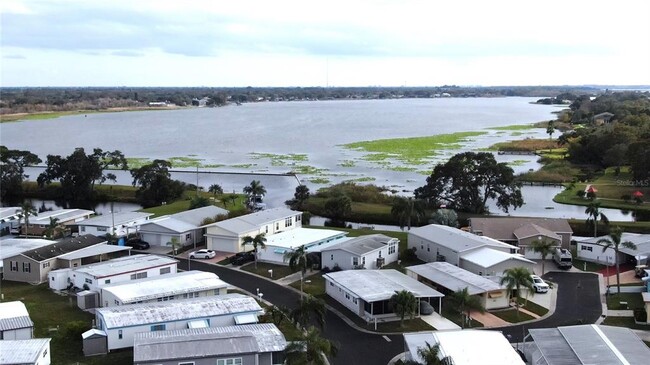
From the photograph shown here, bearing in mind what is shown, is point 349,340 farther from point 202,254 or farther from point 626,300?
point 202,254

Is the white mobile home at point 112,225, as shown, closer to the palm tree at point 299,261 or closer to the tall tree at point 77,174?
the palm tree at point 299,261

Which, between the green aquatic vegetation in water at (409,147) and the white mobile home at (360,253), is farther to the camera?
the green aquatic vegetation in water at (409,147)

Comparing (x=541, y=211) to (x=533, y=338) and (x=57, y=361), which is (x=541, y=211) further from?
(x=57, y=361)

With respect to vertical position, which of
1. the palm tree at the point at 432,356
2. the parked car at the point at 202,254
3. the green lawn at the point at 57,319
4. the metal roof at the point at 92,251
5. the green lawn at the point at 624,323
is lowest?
the green lawn at the point at 57,319

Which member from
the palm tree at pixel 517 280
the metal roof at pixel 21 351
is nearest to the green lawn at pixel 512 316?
the palm tree at pixel 517 280

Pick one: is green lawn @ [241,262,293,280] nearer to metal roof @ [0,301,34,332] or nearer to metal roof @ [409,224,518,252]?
metal roof @ [409,224,518,252]

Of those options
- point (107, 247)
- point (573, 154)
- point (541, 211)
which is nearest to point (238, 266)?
point (107, 247)

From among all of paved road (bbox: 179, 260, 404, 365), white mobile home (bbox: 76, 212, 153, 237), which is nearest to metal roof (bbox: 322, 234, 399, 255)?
paved road (bbox: 179, 260, 404, 365)

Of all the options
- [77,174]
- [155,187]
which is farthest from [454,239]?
[77,174]
